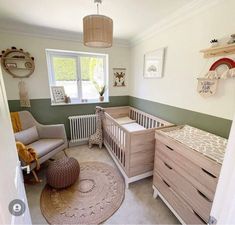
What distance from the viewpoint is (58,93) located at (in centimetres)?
290

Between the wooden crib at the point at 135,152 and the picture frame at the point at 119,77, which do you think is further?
the picture frame at the point at 119,77

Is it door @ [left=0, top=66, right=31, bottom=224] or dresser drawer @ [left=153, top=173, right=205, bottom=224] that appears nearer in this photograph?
door @ [left=0, top=66, right=31, bottom=224]

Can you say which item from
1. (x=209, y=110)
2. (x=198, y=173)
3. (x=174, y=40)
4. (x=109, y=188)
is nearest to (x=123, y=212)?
(x=109, y=188)

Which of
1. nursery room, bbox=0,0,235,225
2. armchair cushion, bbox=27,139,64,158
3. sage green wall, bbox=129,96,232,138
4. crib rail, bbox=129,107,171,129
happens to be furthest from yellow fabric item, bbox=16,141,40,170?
sage green wall, bbox=129,96,232,138

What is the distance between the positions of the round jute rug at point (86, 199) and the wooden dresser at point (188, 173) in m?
0.63

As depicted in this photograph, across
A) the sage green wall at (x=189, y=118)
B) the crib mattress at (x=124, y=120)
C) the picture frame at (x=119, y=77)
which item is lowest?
the crib mattress at (x=124, y=120)

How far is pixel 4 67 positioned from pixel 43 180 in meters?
2.03

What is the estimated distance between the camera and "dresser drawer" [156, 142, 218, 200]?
1.07m

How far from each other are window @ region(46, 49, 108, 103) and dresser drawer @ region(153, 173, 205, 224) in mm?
2207

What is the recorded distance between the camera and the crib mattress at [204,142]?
1.13 meters

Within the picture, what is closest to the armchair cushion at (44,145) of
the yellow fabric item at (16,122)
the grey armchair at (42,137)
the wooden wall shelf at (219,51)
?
the grey armchair at (42,137)

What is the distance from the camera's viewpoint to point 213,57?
4.89 feet

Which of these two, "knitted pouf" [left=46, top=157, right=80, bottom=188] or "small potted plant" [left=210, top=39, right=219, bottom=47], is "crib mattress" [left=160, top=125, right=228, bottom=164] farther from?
"knitted pouf" [left=46, top=157, right=80, bottom=188]

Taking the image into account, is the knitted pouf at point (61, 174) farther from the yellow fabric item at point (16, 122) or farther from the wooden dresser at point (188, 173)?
the wooden dresser at point (188, 173)
